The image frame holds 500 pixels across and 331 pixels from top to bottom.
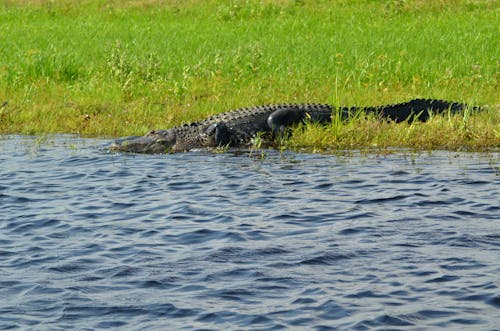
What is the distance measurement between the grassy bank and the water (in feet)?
7.64

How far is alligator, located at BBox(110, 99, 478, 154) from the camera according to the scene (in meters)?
12.0

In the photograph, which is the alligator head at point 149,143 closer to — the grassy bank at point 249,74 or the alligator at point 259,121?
the alligator at point 259,121

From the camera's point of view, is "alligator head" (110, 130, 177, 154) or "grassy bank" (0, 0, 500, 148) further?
"grassy bank" (0, 0, 500, 148)

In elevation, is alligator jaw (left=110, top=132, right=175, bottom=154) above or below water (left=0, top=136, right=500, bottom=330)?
above

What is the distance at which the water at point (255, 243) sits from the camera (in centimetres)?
554

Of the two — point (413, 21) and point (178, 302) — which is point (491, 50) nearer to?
point (413, 21)

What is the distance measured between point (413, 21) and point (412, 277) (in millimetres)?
17646

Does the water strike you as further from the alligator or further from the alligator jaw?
the alligator

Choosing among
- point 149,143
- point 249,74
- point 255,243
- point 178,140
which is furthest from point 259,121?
point 255,243

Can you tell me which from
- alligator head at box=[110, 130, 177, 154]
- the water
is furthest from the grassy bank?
the water

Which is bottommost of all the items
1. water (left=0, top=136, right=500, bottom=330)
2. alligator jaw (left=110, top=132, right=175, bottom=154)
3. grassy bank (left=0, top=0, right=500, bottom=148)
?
water (left=0, top=136, right=500, bottom=330)

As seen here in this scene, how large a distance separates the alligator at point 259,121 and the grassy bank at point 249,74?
385mm

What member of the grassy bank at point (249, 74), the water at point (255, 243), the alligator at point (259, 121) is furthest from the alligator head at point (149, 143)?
the grassy bank at point (249, 74)

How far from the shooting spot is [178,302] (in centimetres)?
575
